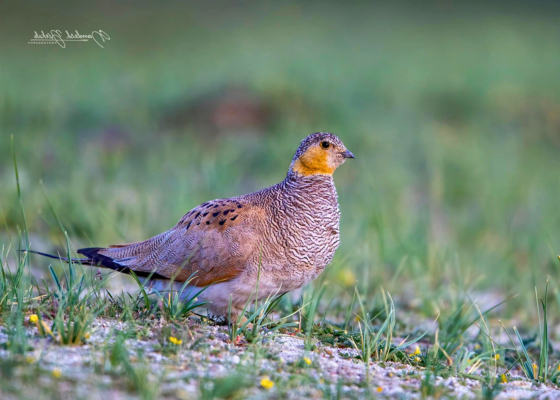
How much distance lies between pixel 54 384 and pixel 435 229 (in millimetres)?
6211

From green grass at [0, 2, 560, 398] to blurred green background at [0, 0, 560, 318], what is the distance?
0.14ft

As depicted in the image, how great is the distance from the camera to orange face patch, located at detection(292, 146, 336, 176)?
475 cm

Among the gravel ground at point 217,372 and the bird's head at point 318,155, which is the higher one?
the bird's head at point 318,155

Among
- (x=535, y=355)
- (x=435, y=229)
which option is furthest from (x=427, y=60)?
(x=535, y=355)

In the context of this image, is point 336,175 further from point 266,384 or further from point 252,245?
point 266,384

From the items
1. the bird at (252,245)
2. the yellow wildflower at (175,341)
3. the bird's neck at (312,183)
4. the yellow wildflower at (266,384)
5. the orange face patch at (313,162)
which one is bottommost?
the yellow wildflower at (266,384)

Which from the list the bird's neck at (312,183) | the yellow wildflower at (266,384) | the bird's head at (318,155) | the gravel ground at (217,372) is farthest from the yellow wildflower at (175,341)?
the bird's head at (318,155)

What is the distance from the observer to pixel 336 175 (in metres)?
10.4

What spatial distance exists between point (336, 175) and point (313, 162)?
571 cm

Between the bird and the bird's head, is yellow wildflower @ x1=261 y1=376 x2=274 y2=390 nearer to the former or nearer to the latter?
the bird

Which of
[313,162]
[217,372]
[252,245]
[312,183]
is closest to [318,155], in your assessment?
[313,162]

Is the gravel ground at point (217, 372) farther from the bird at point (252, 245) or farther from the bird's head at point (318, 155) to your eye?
the bird's head at point (318, 155)

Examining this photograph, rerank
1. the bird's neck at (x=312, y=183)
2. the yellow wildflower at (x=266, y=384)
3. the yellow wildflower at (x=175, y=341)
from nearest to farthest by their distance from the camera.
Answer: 1. the yellow wildflower at (x=266, y=384)
2. the yellow wildflower at (x=175, y=341)
3. the bird's neck at (x=312, y=183)

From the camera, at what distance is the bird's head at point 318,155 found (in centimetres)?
475
